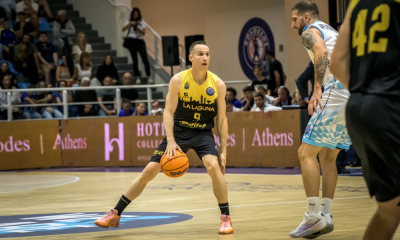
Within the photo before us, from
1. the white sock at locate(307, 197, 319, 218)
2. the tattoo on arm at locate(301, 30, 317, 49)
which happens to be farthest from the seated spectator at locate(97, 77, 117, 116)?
the white sock at locate(307, 197, 319, 218)

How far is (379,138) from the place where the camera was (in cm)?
289

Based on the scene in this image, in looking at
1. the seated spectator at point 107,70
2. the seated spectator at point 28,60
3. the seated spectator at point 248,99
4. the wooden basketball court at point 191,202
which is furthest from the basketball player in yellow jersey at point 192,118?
the seated spectator at point 28,60

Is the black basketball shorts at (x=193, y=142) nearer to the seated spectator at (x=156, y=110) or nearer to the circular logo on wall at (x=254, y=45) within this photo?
the seated spectator at (x=156, y=110)

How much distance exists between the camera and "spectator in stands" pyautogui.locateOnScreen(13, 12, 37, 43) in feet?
60.0

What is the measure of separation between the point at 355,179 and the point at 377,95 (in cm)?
750

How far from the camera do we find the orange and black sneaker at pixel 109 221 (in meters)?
5.67

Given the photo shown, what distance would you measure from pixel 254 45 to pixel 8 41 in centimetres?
760

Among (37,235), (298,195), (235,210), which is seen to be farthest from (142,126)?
(37,235)

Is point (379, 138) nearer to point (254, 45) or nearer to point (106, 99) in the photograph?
point (106, 99)

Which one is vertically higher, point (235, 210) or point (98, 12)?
point (98, 12)

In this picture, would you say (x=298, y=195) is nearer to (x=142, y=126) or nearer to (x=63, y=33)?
(x=142, y=126)

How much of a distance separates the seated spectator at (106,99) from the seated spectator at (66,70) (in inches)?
46.9

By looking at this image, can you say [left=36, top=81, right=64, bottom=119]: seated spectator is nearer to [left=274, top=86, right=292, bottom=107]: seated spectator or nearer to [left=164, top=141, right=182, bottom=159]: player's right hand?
[left=274, top=86, right=292, bottom=107]: seated spectator

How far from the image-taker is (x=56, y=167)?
1587cm
